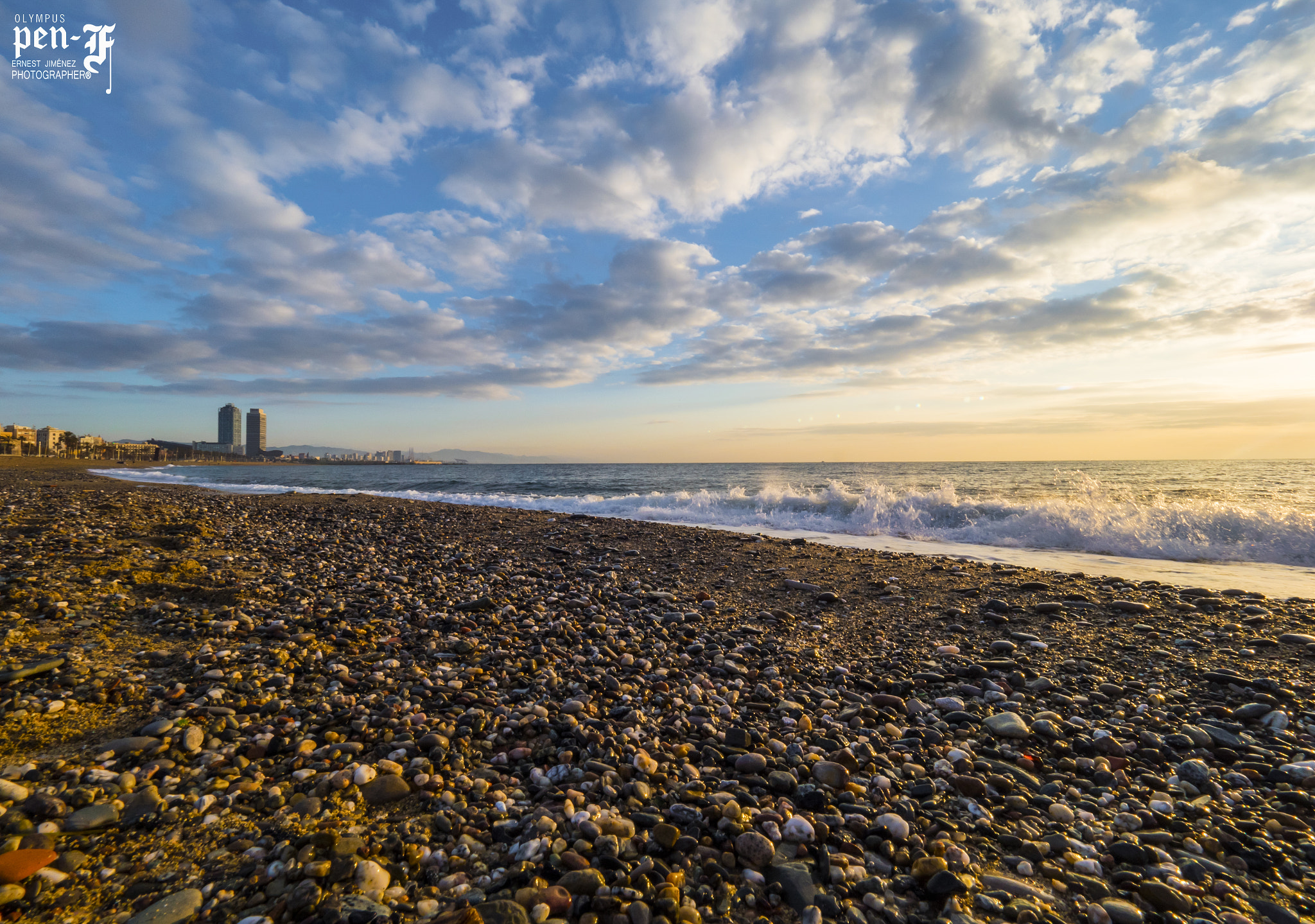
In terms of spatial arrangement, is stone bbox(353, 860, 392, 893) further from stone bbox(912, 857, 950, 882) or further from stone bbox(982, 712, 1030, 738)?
stone bbox(982, 712, 1030, 738)

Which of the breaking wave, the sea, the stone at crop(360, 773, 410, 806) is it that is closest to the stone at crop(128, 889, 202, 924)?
the stone at crop(360, 773, 410, 806)

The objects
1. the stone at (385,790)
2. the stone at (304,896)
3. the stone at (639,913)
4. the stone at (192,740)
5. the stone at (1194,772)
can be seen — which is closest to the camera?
the stone at (304,896)

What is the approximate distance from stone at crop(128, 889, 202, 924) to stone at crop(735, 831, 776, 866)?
2.20m

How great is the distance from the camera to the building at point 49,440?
99562 millimetres

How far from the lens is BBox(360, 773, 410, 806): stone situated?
2797 millimetres

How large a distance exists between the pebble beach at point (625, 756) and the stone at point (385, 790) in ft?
0.04

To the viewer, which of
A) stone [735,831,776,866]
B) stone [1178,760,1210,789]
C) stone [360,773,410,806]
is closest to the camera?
stone [735,831,776,866]

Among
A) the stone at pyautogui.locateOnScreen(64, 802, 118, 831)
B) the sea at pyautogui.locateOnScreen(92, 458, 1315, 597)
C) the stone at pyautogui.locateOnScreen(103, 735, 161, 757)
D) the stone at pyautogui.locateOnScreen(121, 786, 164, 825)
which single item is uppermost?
the stone at pyautogui.locateOnScreen(103, 735, 161, 757)

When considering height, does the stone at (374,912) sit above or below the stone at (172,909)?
below

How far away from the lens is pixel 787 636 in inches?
227

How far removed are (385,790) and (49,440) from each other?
152966 millimetres

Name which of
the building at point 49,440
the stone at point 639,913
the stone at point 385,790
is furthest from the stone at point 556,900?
the building at point 49,440

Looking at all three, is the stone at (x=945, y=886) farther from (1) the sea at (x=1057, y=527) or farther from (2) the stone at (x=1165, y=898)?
(1) the sea at (x=1057, y=527)

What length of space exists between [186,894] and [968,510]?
63.1 ft
